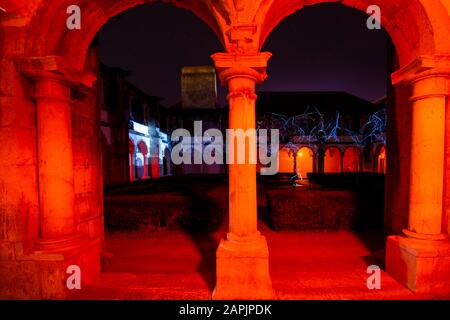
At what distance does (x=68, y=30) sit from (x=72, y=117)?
1043 mm

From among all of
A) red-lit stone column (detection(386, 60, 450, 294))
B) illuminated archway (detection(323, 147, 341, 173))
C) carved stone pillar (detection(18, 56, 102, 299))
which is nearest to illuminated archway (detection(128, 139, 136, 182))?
carved stone pillar (detection(18, 56, 102, 299))

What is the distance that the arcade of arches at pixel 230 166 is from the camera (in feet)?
8.58

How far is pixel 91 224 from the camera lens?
345 centimetres

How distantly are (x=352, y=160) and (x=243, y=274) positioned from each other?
20874mm

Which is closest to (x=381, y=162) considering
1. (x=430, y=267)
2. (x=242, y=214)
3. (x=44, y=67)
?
(x=430, y=267)

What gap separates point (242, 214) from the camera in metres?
2.71

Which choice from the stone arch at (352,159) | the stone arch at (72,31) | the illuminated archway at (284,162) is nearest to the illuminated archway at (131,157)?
the illuminated archway at (284,162)

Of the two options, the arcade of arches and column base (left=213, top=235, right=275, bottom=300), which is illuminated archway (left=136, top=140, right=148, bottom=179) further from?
column base (left=213, top=235, right=275, bottom=300)

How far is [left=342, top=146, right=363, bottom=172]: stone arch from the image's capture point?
62.0ft

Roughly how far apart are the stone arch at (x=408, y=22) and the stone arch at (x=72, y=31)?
79 cm

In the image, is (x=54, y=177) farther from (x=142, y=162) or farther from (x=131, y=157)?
(x=142, y=162)

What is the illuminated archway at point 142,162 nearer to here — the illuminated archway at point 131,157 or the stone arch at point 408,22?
the illuminated archway at point 131,157
